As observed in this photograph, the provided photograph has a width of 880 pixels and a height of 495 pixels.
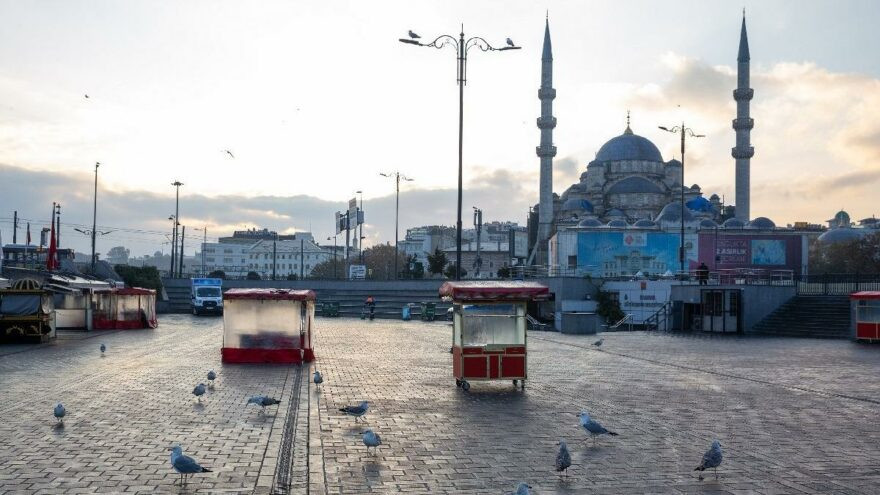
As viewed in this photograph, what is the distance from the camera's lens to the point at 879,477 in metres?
9.04

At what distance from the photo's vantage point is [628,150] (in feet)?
333

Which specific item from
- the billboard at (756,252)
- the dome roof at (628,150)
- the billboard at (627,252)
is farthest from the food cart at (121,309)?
the dome roof at (628,150)

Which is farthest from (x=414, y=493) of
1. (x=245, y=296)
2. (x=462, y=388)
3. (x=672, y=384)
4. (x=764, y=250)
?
(x=764, y=250)

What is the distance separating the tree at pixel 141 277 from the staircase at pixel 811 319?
159 ft

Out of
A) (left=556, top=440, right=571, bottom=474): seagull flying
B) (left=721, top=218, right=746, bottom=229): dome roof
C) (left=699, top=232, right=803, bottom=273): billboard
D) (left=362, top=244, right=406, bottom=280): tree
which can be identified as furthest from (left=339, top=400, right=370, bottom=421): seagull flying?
(left=362, top=244, right=406, bottom=280): tree

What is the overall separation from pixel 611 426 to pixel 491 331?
193 inches

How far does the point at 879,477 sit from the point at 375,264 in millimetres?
131672

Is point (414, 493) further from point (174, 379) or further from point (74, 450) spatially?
point (174, 379)

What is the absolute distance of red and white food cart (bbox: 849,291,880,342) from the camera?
29.4 metres

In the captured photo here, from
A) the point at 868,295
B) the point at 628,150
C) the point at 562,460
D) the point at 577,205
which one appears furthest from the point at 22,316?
the point at 628,150

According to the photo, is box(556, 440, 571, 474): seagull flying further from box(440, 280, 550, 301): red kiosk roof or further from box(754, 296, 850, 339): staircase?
box(754, 296, 850, 339): staircase

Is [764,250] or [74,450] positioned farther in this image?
[764,250]

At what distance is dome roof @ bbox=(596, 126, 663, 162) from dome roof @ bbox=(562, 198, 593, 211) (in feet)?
26.0

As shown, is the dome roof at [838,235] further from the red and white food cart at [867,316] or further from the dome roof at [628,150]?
the red and white food cart at [867,316]
